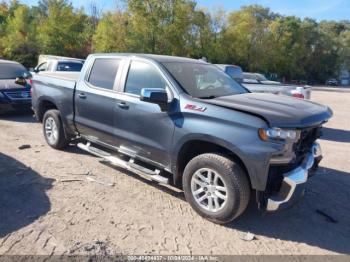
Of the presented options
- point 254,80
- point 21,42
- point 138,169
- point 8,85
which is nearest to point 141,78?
point 138,169

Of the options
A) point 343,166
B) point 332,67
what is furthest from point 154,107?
point 332,67

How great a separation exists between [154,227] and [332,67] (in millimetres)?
79260

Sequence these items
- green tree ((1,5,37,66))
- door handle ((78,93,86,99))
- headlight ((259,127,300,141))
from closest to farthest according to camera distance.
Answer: headlight ((259,127,300,141)), door handle ((78,93,86,99)), green tree ((1,5,37,66))

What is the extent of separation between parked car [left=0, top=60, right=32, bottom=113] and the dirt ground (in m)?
4.39

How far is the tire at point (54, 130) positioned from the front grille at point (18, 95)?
150 inches

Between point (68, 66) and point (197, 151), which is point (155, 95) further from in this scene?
point (68, 66)

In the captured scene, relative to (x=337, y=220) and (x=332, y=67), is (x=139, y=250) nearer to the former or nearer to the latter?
(x=337, y=220)

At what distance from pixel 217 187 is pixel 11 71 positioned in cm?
947

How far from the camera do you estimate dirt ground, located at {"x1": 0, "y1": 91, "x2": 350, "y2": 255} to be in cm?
355

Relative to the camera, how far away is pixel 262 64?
2111 inches

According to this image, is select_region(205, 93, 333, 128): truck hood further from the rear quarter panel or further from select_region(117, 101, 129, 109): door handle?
the rear quarter panel

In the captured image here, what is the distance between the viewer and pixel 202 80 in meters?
4.93

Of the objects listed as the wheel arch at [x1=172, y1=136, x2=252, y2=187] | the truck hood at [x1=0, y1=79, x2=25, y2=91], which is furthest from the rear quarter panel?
the truck hood at [x1=0, y1=79, x2=25, y2=91]

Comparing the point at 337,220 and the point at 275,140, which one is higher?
the point at 275,140
